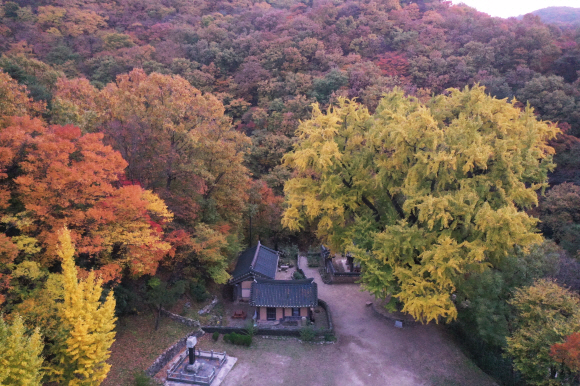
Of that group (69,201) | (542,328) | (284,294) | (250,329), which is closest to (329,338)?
(284,294)

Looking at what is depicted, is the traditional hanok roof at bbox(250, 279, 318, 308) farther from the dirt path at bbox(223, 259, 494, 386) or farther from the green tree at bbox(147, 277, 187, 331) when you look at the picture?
the green tree at bbox(147, 277, 187, 331)

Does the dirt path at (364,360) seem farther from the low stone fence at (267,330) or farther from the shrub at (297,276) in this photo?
the shrub at (297,276)

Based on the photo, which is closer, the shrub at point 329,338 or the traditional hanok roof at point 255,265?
the shrub at point 329,338

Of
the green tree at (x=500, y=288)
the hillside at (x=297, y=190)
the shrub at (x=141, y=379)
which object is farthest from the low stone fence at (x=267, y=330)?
the green tree at (x=500, y=288)

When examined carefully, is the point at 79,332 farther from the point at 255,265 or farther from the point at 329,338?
the point at 255,265

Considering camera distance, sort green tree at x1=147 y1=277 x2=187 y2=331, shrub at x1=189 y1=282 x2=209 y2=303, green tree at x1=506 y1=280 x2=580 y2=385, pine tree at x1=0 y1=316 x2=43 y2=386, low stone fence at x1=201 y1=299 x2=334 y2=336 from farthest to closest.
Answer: shrub at x1=189 y1=282 x2=209 y2=303 → low stone fence at x1=201 y1=299 x2=334 y2=336 → green tree at x1=147 y1=277 x2=187 y2=331 → green tree at x1=506 y1=280 x2=580 y2=385 → pine tree at x1=0 y1=316 x2=43 y2=386

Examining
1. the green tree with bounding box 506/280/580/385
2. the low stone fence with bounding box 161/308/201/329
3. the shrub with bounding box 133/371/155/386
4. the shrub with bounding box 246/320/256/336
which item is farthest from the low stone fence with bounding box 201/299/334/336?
the green tree with bounding box 506/280/580/385

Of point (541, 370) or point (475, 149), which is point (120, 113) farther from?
point (541, 370)

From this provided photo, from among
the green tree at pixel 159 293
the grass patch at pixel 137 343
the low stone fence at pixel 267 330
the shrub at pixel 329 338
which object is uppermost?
the green tree at pixel 159 293
